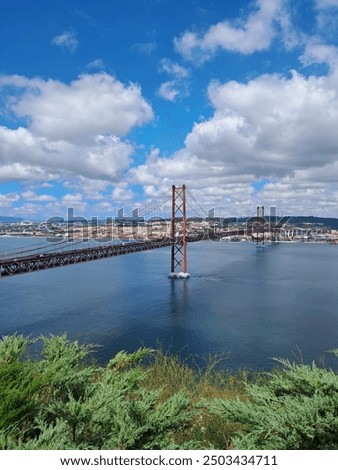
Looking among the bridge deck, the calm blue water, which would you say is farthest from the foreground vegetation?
the bridge deck

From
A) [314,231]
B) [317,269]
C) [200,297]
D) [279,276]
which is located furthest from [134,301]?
[314,231]

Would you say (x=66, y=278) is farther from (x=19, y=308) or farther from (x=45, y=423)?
(x=45, y=423)

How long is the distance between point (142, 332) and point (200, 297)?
1146cm

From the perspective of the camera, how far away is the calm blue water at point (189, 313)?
62.1 feet

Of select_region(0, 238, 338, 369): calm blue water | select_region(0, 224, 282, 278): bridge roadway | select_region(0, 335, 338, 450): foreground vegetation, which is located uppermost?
select_region(0, 335, 338, 450): foreground vegetation

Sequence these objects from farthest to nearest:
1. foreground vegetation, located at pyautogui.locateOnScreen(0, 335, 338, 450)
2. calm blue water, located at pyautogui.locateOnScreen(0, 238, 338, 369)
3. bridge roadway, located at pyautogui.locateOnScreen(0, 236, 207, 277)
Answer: bridge roadway, located at pyautogui.locateOnScreen(0, 236, 207, 277) < calm blue water, located at pyautogui.locateOnScreen(0, 238, 338, 369) < foreground vegetation, located at pyautogui.locateOnScreen(0, 335, 338, 450)

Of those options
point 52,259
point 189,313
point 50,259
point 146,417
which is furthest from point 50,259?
point 146,417

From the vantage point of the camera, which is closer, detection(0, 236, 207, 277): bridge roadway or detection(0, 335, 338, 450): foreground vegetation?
detection(0, 335, 338, 450): foreground vegetation

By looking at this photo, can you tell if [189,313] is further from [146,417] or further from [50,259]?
[146,417]

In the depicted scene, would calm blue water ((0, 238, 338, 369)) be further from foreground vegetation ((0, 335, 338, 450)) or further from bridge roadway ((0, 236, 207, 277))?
foreground vegetation ((0, 335, 338, 450))

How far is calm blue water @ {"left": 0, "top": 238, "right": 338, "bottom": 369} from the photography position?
18922 millimetres

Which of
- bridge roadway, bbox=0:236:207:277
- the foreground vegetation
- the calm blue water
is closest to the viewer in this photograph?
the foreground vegetation

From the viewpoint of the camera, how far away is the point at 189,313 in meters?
25.8
